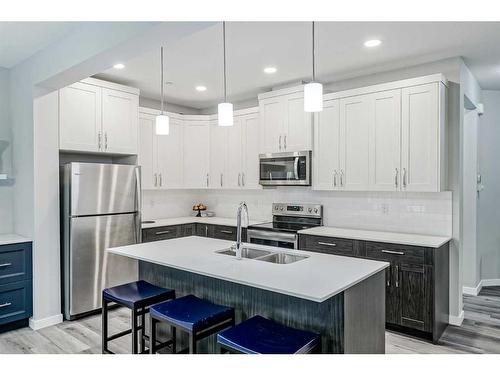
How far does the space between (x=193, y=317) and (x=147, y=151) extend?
3.11 metres

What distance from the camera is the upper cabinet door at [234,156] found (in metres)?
5.06

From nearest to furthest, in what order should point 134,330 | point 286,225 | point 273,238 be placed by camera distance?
1. point 134,330
2. point 273,238
3. point 286,225

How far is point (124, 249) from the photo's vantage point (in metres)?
2.91

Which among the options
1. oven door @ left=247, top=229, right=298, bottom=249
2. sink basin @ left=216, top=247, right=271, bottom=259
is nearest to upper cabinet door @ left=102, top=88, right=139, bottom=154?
oven door @ left=247, top=229, right=298, bottom=249

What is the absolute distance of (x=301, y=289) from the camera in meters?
1.85

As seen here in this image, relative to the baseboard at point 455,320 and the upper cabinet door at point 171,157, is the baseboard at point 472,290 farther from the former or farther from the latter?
the upper cabinet door at point 171,157

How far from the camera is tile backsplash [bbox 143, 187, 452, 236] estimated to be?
3.75 metres

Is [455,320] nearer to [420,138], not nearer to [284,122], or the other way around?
[420,138]

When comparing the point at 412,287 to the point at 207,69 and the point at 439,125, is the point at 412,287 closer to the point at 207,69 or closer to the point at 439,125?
the point at 439,125

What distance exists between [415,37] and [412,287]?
7.10 ft

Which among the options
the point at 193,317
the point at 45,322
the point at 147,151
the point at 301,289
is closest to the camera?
the point at 301,289

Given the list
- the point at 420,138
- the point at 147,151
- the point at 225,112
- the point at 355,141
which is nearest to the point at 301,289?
the point at 225,112

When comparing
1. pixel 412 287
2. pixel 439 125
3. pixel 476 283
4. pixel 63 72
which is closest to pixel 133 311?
pixel 63 72

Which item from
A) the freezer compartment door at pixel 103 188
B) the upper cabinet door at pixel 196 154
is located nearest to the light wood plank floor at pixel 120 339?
the freezer compartment door at pixel 103 188
